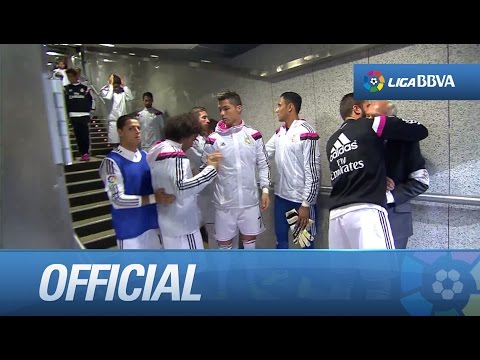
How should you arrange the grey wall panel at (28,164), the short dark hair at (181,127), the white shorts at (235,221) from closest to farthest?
the grey wall panel at (28,164), the short dark hair at (181,127), the white shorts at (235,221)

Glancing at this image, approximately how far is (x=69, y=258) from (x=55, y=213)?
222 mm

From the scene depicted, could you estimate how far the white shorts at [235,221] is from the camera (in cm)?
166

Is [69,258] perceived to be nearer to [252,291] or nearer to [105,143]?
[105,143]

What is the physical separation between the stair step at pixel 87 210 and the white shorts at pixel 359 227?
1105 mm

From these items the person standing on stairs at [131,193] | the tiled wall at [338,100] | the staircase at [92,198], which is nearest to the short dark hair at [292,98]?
the tiled wall at [338,100]

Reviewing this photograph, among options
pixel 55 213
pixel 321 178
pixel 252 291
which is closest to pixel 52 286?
pixel 55 213

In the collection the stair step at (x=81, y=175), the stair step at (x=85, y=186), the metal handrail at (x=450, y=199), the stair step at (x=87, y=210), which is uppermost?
the stair step at (x=81, y=175)

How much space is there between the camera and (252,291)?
5.10 feet

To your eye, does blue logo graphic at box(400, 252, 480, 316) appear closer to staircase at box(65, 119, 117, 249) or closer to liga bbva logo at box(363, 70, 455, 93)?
liga bbva logo at box(363, 70, 455, 93)

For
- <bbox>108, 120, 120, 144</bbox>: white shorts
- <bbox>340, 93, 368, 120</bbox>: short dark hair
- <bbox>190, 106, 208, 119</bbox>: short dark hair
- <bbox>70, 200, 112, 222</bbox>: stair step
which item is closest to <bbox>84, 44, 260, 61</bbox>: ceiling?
<bbox>190, 106, 208, 119</bbox>: short dark hair

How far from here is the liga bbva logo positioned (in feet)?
4.82

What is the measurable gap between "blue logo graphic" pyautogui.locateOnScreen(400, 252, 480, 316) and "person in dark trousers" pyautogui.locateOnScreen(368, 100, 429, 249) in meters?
0.12

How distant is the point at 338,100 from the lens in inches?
60.8

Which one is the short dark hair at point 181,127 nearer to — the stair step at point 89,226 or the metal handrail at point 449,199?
the stair step at point 89,226
